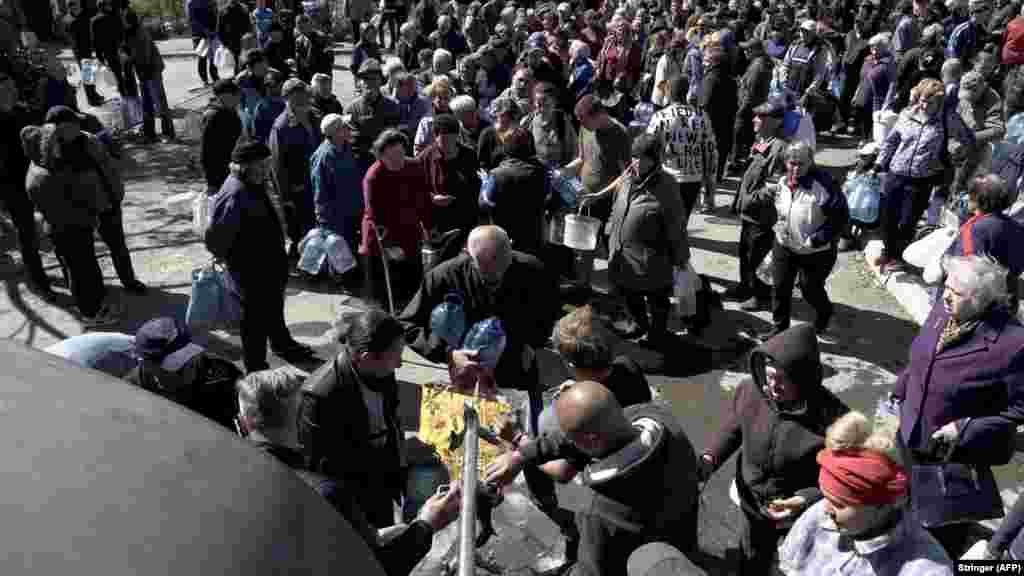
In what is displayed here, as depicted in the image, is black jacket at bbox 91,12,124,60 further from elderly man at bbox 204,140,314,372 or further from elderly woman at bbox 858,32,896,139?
elderly woman at bbox 858,32,896,139

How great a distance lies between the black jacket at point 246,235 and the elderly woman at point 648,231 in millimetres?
2450

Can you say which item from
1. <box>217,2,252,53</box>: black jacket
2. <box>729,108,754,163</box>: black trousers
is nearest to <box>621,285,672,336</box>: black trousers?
<box>729,108,754,163</box>: black trousers

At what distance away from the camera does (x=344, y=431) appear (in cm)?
344

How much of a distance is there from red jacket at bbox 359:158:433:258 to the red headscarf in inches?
168

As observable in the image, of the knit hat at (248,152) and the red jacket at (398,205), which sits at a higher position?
the knit hat at (248,152)

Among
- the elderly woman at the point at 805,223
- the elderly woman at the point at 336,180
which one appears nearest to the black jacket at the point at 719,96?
the elderly woman at the point at 805,223

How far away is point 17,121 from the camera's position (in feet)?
22.9

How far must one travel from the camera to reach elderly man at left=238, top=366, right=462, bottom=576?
9.90 feet

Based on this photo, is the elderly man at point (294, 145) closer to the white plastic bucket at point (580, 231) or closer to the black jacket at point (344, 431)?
the white plastic bucket at point (580, 231)

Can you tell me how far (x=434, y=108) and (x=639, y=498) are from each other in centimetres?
603

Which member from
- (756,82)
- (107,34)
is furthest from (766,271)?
(107,34)

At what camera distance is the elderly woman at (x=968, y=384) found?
3512 millimetres

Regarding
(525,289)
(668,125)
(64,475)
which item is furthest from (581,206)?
(64,475)

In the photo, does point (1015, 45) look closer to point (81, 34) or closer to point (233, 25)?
point (233, 25)
